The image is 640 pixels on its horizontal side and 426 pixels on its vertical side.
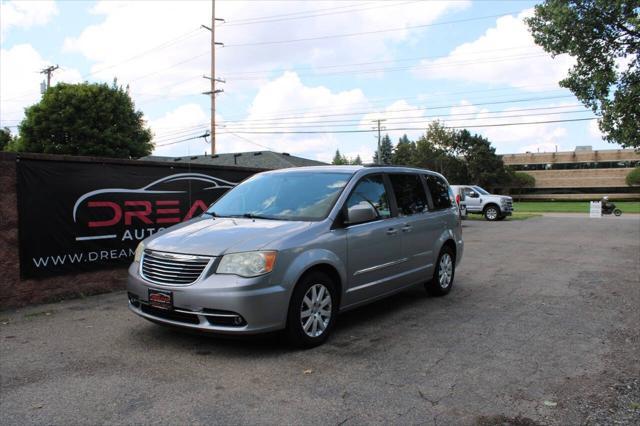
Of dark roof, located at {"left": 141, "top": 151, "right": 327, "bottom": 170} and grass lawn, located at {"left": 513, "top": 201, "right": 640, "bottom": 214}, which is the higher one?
dark roof, located at {"left": 141, "top": 151, "right": 327, "bottom": 170}

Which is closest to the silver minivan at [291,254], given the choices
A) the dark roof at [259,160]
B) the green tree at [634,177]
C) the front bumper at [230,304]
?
the front bumper at [230,304]

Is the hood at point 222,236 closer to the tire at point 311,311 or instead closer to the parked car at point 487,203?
the tire at point 311,311

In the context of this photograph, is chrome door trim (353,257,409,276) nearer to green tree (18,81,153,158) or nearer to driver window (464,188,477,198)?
driver window (464,188,477,198)

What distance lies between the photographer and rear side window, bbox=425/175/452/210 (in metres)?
7.37

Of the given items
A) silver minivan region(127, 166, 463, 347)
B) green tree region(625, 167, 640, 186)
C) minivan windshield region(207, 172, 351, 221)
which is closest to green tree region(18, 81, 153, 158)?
minivan windshield region(207, 172, 351, 221)

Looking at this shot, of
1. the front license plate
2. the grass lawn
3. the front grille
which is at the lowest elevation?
the grass lawn

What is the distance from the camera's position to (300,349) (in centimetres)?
486

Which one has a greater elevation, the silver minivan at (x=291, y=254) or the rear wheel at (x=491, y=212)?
the silver minivan at (x=291, y=254)

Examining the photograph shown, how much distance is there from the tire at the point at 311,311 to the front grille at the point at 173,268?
36.3 inches

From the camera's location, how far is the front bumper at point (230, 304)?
4375mm

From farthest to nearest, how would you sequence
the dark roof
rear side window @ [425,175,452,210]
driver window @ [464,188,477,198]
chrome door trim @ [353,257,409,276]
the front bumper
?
driver window @ [464,188,477,198], the dark roof, rear side window @ [425,175,452,210], chrome door trim @ [353,257,409,276], the front bumper

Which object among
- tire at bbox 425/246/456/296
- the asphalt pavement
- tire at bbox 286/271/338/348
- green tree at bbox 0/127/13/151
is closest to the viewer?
the asphalt pavement

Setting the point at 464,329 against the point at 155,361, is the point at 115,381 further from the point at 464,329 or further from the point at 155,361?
the point at 464,329

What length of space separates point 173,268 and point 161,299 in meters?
0.31
